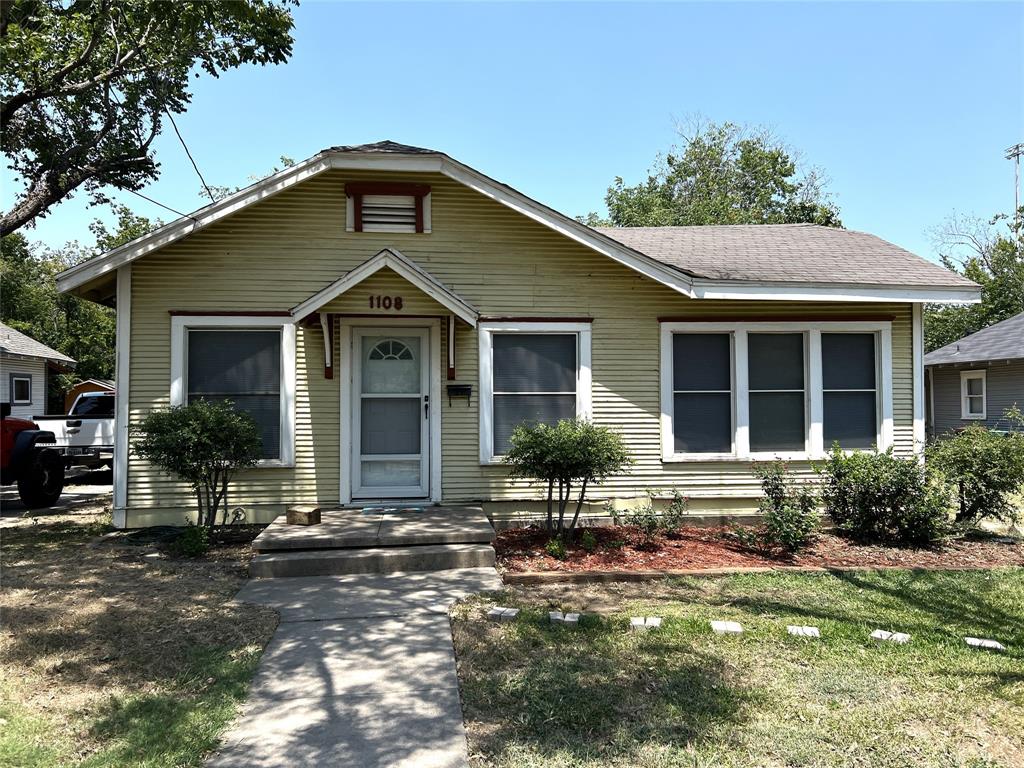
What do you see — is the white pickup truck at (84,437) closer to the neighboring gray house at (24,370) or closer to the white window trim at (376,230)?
the white window trim at (376,230)

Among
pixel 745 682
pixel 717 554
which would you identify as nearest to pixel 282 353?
pixel 717 554

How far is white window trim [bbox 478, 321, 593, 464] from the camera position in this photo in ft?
26.2

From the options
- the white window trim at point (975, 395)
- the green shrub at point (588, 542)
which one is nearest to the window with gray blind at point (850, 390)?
→ the green shrub at point (588, 542)

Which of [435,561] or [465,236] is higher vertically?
[465,236]

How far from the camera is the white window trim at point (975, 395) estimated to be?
21062mm

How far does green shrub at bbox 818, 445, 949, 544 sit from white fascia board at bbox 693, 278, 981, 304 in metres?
1.87

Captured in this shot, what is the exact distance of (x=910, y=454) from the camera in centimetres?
835

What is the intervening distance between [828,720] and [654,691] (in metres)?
0.86

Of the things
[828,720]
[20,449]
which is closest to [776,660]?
[828,720]

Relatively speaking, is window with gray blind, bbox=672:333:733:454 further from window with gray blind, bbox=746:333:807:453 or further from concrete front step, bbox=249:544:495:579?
concrete front step, bbox=249:544:495:579

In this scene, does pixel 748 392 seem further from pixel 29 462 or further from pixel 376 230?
pixel 29 462

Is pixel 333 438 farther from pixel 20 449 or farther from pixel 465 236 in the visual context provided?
pixel 20 449

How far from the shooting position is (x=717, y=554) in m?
6.79

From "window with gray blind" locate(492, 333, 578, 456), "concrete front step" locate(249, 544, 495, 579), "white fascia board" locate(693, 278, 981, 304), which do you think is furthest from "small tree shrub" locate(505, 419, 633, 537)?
"white fascia board" locate(693, 278, 981, 304)
